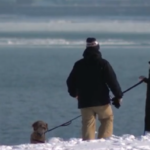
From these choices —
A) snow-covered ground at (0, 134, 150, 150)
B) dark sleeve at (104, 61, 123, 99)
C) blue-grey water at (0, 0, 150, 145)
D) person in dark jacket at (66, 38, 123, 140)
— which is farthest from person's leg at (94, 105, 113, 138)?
blue-grey water at (0, 0, 150, 145)

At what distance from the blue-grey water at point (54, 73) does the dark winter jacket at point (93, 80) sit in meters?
3.74

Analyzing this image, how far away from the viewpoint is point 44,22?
215 feet

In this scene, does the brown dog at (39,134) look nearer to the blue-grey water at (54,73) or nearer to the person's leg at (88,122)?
the person's leg at (88,122)

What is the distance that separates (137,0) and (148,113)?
306 feet

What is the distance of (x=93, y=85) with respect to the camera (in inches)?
287

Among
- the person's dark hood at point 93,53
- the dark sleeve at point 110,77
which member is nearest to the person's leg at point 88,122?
the dark sleeve at point 110,77

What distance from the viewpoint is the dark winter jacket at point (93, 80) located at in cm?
721

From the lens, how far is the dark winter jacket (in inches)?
284

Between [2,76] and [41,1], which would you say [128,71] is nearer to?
Answer: [2,76]


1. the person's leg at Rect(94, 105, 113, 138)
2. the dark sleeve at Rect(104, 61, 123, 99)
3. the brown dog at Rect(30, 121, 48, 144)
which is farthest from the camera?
the brown dog at Rect(30, 121, 48, 144)

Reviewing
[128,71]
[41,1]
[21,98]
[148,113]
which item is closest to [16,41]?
[128,71]

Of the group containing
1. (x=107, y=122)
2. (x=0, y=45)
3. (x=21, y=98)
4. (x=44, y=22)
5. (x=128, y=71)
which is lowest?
(x=107, y=122)

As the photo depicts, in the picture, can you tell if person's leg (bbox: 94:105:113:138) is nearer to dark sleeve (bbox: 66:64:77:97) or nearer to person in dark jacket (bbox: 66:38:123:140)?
person in dark jacket (bbox: 66:38:123:140)

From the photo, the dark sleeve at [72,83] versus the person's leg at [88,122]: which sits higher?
the dark sleeve at [72,83]
